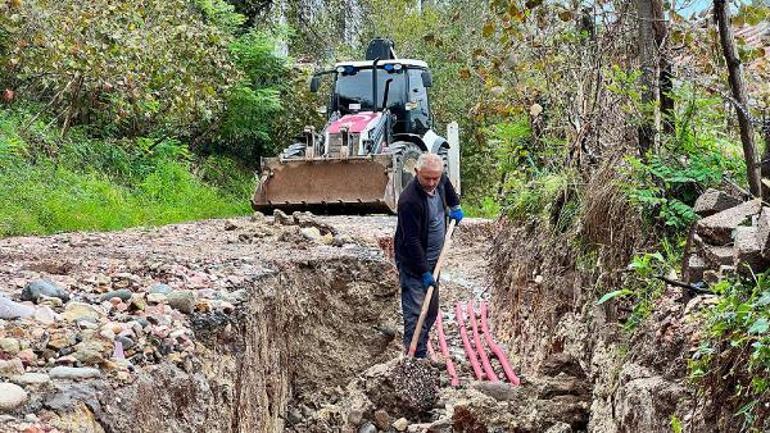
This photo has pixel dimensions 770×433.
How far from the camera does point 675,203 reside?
19.1 feet

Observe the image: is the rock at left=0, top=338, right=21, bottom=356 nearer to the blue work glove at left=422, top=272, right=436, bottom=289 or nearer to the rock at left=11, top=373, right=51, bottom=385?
the rock at left=11, top=373, right=51, bottom=385

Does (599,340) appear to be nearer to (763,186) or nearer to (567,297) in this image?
(567,297)

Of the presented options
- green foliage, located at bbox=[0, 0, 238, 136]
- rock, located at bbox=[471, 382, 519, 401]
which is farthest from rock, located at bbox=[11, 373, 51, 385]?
green foliage, located at bbox=[0, 0, 238, 136]

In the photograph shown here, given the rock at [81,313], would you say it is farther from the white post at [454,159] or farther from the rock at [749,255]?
the white post at [454,159]

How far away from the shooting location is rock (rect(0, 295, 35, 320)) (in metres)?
4.74

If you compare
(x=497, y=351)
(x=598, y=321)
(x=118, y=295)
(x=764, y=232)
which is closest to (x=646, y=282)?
(x=598, y=321)

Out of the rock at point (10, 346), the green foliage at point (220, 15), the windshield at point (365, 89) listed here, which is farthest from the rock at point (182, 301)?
the green foliage at point (220, 15)

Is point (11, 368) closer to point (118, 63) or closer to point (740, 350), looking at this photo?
point (740, 350)

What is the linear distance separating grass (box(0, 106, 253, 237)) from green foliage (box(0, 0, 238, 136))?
643 millimetres

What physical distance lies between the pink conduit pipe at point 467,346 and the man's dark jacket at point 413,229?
4.34 ft

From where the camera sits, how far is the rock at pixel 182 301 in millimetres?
5637

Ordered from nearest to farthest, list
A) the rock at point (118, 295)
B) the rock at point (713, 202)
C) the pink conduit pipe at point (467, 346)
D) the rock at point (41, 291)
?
the rock at point (41, 291), the rock at point (713, 202), the rock at point (118, 295), the pink conduit pipe at point (467, 346)

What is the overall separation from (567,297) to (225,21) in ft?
46.0

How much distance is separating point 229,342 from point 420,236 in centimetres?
233
